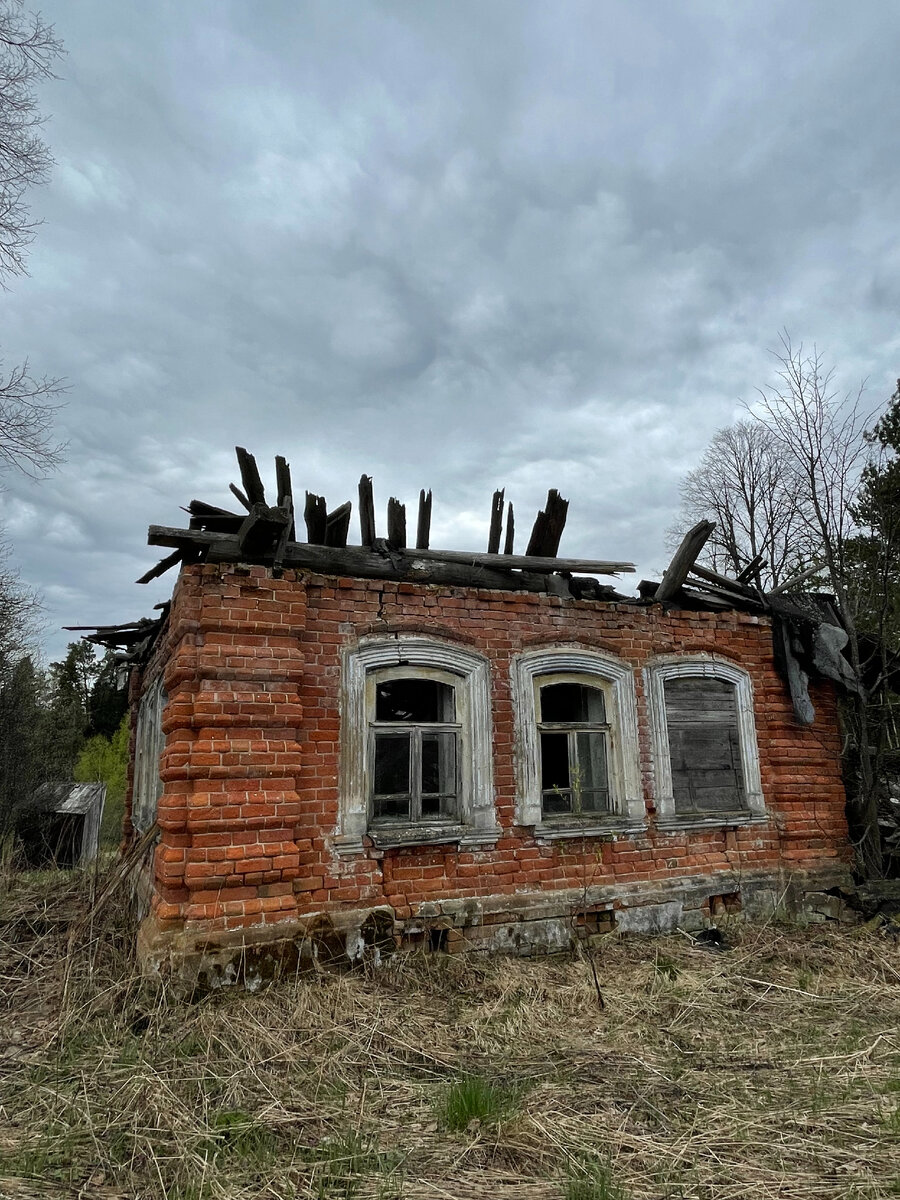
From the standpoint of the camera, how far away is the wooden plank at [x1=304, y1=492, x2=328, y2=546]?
637 centimetres

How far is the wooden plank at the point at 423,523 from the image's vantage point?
6.85 m

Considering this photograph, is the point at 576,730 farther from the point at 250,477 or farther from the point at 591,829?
the point at 250,477

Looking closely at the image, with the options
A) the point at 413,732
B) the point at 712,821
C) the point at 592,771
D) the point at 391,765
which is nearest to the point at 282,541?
the point at 413,732

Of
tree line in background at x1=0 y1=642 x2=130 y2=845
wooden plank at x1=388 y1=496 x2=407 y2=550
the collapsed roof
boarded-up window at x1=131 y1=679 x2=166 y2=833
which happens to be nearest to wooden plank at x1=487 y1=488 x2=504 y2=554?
the collapsed roof

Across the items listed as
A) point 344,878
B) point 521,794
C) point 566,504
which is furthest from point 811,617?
point 344,878

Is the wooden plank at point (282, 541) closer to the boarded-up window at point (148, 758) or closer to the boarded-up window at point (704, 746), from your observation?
the boarded-up window at point (148, 758)

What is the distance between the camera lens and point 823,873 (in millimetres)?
7730

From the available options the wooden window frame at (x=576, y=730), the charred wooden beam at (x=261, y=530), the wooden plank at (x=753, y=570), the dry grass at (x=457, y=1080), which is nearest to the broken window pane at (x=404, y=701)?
the wooden window frame at (x=576, y=730)

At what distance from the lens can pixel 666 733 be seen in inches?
294

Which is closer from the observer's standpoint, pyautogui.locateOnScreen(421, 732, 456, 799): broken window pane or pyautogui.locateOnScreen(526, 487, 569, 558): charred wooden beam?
pyautogui.locateOnScreen(421, 732, 456, 799): broken window pane

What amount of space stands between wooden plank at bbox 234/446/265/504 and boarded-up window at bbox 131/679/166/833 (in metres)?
2.64

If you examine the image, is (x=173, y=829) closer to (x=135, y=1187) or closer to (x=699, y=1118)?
(x=135, y=1187)

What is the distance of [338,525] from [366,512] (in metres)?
0.29

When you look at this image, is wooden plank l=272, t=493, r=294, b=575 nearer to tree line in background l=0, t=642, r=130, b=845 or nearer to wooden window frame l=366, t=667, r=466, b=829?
wooden window frame l=366, t=667, r=466, b=829
